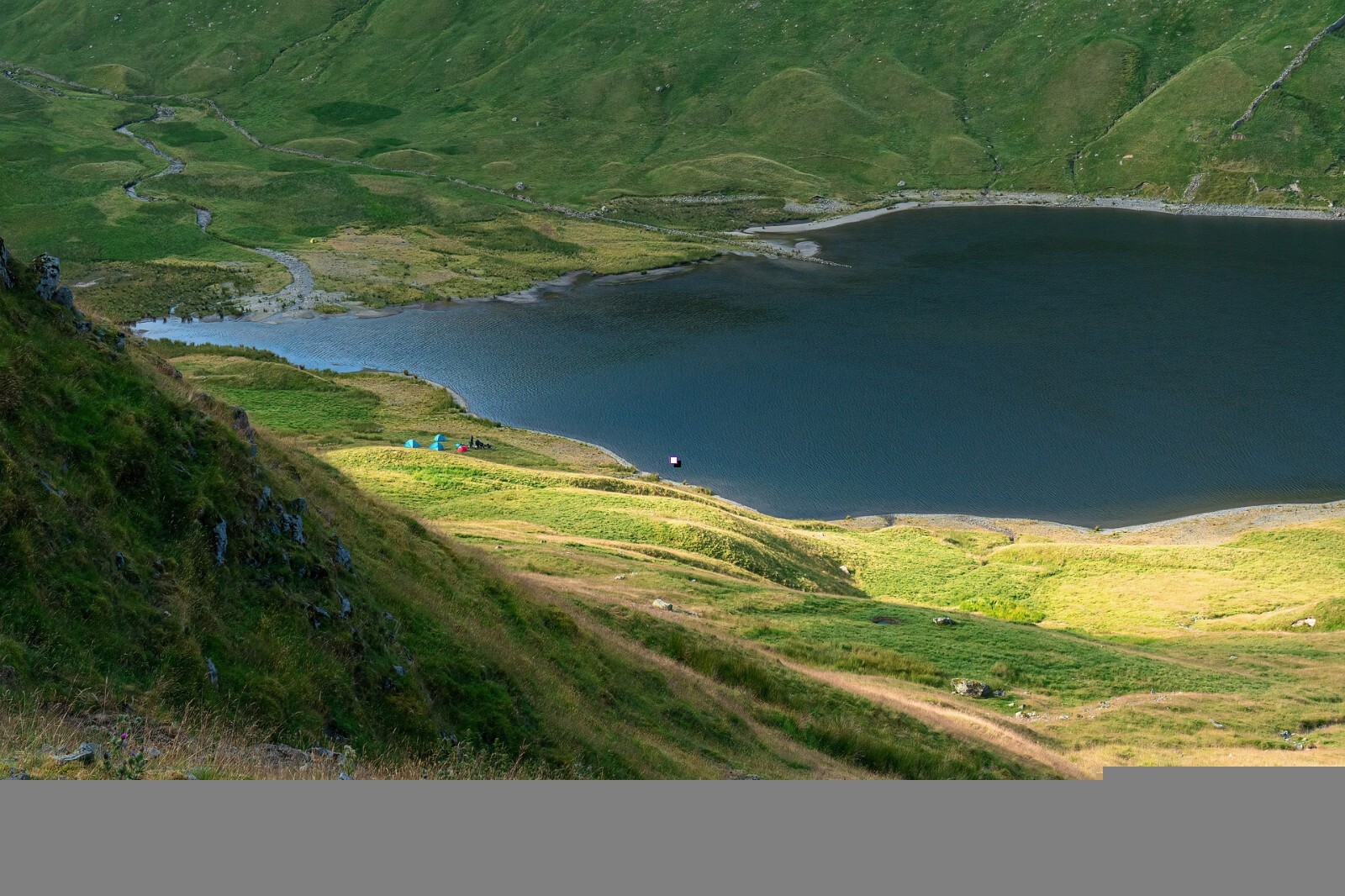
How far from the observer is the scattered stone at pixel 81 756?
14703 millimetres

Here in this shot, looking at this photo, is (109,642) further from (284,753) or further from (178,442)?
(178,442)

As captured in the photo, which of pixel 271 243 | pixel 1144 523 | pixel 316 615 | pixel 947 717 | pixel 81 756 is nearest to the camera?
pixel 81 756

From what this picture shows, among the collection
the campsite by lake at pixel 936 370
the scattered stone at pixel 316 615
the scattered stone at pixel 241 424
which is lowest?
the scattered stone at pixel 316 615

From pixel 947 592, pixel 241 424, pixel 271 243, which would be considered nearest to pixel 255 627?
pixel 241 424

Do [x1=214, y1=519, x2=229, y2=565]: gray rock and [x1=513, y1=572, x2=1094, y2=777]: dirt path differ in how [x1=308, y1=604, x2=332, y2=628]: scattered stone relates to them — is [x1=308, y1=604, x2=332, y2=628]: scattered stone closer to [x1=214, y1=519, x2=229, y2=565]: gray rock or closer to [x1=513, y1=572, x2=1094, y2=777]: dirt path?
[x1=214, y1=519, x2=229, y2=565]: gray rock

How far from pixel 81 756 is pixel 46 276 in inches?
575

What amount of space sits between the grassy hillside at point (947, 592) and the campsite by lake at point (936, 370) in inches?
366

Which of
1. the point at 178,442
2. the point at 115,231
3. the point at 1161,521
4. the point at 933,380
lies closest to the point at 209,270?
the point at 115,231

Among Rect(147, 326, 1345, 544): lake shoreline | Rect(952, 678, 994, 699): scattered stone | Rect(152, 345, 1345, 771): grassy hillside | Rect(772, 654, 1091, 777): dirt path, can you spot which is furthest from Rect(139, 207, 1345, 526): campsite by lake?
Rect(772, 654, 1091, 777): dirt path

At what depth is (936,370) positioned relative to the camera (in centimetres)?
11512

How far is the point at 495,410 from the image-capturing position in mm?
105438

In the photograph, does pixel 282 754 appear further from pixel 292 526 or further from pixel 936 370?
pixel 936 370

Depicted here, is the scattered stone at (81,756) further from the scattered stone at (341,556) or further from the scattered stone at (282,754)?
the scattered stone at (341,556)

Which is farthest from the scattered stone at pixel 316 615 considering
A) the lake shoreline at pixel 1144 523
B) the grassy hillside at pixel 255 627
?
the lake shoreline at pixel 1144 523
